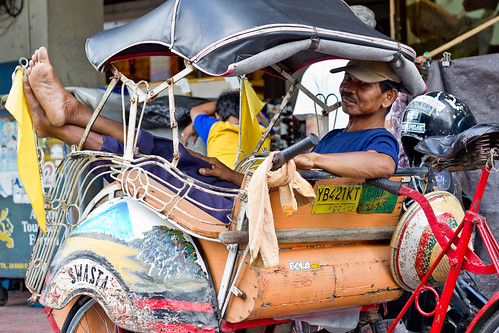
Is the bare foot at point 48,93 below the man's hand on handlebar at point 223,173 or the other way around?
the other way around

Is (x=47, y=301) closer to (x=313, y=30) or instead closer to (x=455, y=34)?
(x=313, y=30)

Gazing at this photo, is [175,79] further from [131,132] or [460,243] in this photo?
[460,243]

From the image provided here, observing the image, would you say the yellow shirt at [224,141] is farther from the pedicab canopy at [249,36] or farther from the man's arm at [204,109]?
the pedicab canopy at [249,36]

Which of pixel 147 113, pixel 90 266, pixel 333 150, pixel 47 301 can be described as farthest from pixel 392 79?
pixel 147 113

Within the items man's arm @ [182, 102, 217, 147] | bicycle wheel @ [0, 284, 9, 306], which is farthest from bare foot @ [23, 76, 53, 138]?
bicycle wheel @ [0, 284, 9, 306]

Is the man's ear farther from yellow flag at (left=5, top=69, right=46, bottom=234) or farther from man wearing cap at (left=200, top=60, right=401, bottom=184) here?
yellow flag at (left=5, top=69, right=46, bottom=234)

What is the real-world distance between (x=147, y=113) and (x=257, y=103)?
55.3 inches

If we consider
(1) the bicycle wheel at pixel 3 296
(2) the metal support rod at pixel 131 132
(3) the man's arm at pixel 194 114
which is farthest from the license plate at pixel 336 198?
(1) the bicycle wheel at pixel 3 296

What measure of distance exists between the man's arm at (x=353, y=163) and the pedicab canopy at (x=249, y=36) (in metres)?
0.44

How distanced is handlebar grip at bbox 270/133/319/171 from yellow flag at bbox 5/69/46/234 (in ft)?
4.40

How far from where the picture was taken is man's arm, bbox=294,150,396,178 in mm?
2629

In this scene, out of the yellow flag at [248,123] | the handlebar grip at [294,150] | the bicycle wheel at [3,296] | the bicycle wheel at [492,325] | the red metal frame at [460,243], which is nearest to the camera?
the handlebar grip at [294,150]

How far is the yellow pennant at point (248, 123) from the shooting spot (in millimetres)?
4281

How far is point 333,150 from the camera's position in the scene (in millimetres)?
3281
